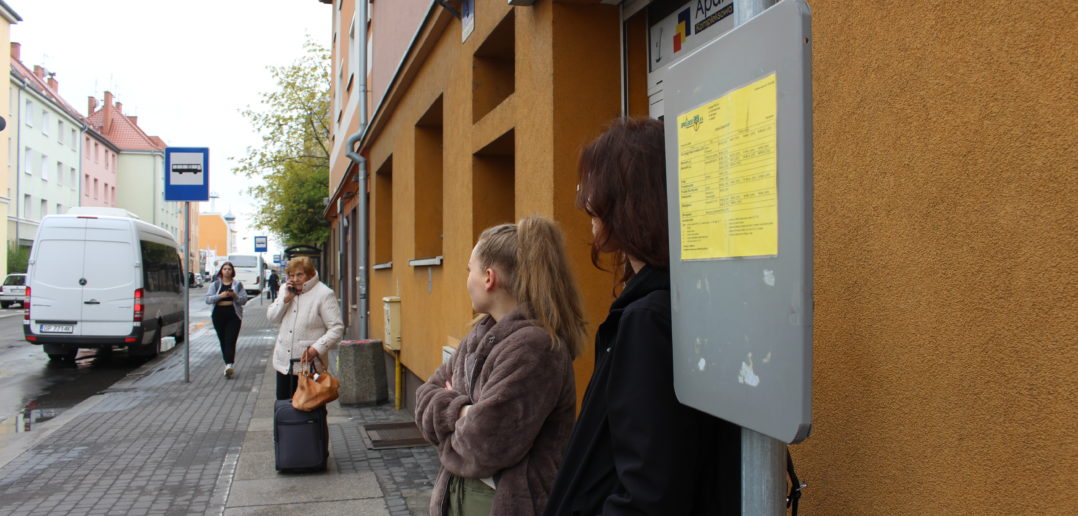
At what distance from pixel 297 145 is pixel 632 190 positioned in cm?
3074

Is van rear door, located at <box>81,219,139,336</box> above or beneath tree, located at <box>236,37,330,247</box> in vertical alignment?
beneath

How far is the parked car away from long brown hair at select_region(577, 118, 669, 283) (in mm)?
40069

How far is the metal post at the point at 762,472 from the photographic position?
1.33 metres

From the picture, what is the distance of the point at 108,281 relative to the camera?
551 inches

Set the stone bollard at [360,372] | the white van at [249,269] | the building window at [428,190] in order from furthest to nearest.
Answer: the white van at [249,269] → the stone bollard at [360,372] → the building window at [428,190]

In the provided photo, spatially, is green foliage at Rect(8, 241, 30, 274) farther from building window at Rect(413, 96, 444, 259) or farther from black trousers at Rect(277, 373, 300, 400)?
black trousers at Rect(277, 373, 300, 400)

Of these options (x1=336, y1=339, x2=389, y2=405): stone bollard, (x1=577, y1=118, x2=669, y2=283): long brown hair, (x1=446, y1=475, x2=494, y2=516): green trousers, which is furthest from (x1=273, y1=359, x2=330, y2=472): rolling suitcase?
(x1=577, y1=118, x2=669, y2=283): long brown hair

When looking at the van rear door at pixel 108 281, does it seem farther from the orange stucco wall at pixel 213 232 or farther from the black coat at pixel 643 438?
the orange stucco wall at pixel 213 232

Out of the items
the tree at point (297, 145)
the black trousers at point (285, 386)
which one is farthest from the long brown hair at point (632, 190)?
the tree at point (297, 145)

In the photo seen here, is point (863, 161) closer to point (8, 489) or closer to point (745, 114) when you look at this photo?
point (745, 114)

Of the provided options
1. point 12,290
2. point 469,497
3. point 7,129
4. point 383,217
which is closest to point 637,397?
point 469,497

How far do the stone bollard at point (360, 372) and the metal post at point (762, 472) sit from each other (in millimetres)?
8632

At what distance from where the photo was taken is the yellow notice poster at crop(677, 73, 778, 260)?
1.22 metres

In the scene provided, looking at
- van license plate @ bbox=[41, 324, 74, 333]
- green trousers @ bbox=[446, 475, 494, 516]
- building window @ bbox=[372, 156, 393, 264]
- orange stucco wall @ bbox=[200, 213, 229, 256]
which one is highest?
orange stucco wall @ bbox=[200, 213, 229, 256]
